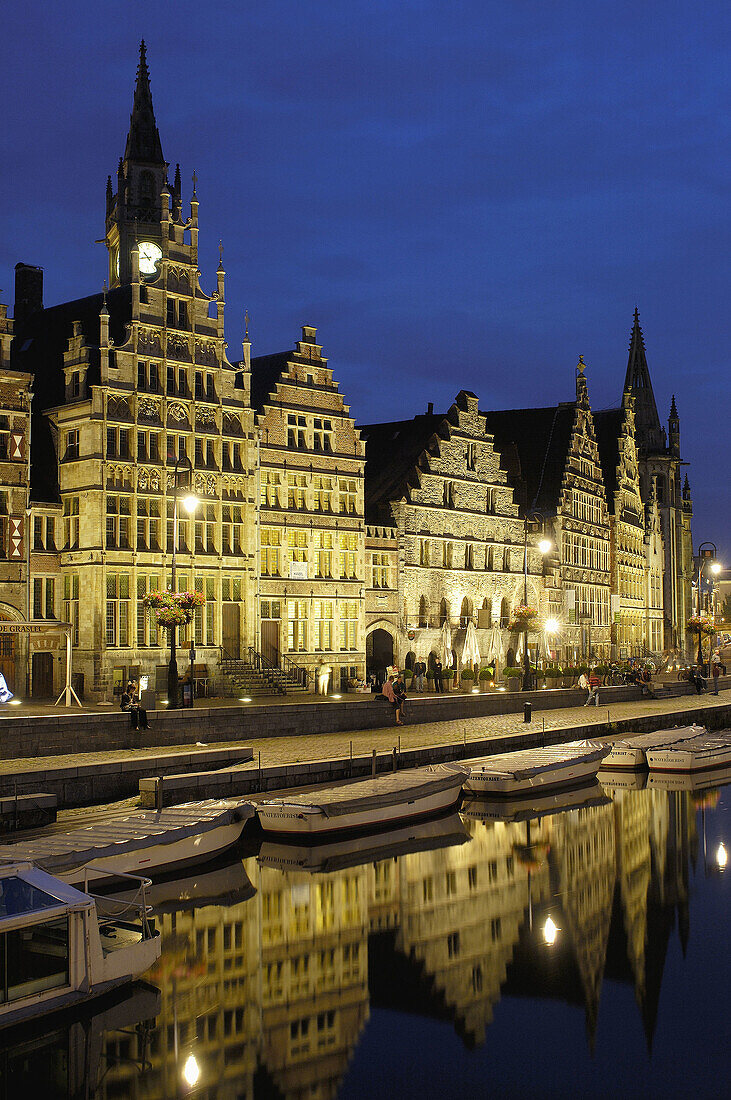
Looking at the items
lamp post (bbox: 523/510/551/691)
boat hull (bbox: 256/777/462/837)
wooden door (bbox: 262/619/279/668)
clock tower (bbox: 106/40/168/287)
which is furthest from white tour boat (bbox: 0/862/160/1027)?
clock tower (bbox: 106/40/168/287)

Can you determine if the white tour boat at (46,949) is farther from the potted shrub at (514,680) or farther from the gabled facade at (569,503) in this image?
the gabled facade at (569,503)

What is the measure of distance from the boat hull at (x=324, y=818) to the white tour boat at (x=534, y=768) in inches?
153

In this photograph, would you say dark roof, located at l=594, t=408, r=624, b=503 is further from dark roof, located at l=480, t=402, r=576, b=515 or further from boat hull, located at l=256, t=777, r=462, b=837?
boat hull, located at l=256, t=777, r=462, b=837

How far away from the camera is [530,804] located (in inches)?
1191

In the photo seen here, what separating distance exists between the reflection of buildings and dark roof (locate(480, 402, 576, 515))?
42.2 metres

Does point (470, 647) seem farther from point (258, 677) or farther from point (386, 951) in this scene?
point (386, 951)

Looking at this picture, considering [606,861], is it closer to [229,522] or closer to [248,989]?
[248,989]

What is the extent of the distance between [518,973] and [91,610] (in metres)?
23.8

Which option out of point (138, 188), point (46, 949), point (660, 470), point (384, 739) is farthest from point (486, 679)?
point (660, 470)

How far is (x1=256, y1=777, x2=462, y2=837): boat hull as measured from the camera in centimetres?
2389

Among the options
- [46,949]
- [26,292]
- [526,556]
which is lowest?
[46,949]

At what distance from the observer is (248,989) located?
16.3 metres

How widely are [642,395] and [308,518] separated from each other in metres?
61.6

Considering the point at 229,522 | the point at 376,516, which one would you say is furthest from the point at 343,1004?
the point at 376,516
